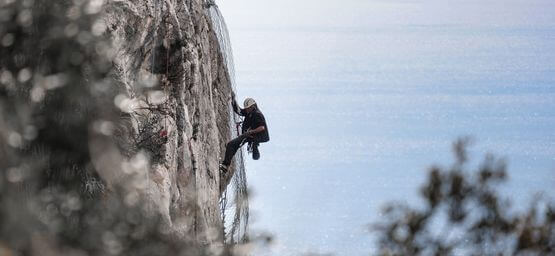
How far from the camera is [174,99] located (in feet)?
44.8

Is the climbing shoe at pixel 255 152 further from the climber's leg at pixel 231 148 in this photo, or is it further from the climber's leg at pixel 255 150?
the climber's leg at pixel 231 148

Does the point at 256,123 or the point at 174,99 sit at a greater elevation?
the point at 174,99

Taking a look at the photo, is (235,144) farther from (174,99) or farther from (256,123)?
(174,99)

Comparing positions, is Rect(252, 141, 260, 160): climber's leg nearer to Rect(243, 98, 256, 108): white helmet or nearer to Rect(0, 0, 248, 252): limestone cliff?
Rect(243, 98, 256, 108): white helmet

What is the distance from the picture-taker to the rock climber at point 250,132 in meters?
16.4

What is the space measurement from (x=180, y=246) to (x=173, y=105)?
855 centimetres

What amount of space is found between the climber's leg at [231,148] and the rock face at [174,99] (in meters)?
0.16

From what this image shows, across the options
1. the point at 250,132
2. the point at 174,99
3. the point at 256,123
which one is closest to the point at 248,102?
the point at 256,123

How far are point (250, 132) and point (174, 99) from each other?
2.88 m

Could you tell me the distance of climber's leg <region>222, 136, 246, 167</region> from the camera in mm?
16406

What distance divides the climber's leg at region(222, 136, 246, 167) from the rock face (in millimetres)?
155

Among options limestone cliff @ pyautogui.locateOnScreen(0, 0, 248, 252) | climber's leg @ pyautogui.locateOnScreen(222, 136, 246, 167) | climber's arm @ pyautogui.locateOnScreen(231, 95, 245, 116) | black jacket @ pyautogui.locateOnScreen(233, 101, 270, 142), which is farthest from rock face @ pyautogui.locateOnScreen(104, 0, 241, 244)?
limestone cliff @ pyautogui.locateOnScreen(0, 0, 248, 252)

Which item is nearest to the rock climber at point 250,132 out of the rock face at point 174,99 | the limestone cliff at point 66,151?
the rock face at point 174,99

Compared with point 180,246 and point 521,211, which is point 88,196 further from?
point 521,211
